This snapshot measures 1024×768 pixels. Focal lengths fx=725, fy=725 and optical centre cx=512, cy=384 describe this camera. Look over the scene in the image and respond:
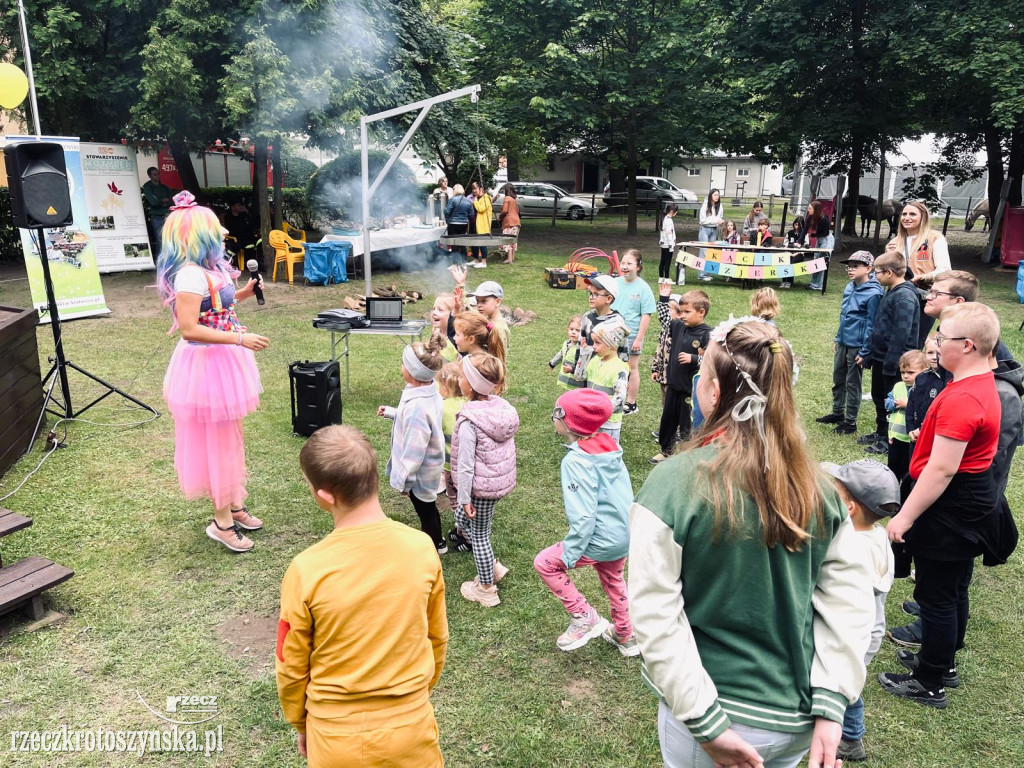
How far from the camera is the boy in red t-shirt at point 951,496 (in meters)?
2.96

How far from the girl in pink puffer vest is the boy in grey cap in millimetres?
1697

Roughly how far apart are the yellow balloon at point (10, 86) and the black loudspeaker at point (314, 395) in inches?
164

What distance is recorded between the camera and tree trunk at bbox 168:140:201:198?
13.4m

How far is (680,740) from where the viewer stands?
1.74m

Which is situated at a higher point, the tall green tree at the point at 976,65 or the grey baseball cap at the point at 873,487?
the tall green tree at the point at 976,65

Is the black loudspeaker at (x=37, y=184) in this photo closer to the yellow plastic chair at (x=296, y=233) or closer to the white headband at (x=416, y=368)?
the white headband at (x=416, y=368)

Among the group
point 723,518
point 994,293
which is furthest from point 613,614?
point 994,293

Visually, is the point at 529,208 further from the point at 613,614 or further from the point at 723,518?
the point at 723,518

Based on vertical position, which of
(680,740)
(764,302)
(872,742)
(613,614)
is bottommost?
(872,742)

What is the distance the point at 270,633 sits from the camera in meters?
3.79

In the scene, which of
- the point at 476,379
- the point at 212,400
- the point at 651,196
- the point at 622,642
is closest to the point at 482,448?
the point at 476,379

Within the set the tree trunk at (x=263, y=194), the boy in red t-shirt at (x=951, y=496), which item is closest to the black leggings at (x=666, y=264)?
the tree trunk at (x=263, y=194)

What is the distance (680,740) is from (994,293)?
15.7 metres

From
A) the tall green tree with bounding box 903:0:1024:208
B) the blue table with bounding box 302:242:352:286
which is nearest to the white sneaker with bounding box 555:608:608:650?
the blue table with bounding box 302:242:352:286
